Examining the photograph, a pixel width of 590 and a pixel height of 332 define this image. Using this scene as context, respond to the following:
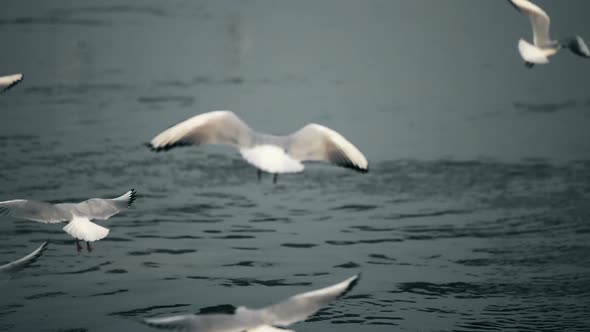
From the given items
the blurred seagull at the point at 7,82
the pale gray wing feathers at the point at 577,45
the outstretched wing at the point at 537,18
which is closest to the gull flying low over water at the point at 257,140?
the blurred seagull at the point at 7,82

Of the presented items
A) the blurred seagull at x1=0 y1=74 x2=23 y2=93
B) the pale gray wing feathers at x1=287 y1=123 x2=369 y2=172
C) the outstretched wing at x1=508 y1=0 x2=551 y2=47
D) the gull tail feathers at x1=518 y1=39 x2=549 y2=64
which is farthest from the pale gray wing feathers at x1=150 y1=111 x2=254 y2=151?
the outstretched wing at x1=508 y1=0 x2=551 y2=47

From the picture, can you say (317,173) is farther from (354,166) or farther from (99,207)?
(99,207)

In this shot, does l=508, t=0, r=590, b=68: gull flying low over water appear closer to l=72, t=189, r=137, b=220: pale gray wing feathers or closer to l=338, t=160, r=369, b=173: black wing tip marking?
l=338, t=160, r=369, b=173: black wing tip marking

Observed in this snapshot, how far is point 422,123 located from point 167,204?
16.1 ft

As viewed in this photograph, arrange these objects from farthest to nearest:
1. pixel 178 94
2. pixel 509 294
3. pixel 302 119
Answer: pixel 178 94, pixel 302 119, pixel 509 294

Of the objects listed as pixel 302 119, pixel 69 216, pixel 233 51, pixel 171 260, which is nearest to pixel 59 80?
pixel 233 51

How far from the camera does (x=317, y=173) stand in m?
12.5

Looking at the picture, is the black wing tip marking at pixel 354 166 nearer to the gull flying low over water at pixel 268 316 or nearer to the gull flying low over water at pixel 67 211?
the gull flying low over water at pixel 67 211

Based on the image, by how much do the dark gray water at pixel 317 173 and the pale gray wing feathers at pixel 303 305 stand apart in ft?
6.21

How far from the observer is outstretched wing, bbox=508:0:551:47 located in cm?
1094

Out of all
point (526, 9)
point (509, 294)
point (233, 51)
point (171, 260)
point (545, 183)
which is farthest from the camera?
point (233, 51)

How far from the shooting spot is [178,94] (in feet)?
54.1

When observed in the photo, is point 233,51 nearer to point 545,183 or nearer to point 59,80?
point 59,80

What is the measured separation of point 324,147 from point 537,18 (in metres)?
3.87
